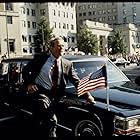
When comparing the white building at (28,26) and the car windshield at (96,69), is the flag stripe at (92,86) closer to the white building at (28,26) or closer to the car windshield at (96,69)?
the car windshield at (96,69)

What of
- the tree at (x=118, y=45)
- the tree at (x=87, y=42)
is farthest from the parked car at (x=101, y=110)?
the tree at (x=118, y=45)

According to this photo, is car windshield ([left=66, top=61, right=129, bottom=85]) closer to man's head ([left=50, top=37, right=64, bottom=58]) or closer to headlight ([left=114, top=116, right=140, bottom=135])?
man's head ([left=50, top=37, right=64, bottom=58])

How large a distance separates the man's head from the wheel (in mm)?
889

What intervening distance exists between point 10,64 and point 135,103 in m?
4.18

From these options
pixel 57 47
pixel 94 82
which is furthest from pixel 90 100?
pixel 57 47

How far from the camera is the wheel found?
455 cm

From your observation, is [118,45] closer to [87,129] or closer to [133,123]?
[87,129]

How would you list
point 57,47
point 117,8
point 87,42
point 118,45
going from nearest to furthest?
1. point 57,47
2. point 117,8
3. point 87,42
4. point 118,45

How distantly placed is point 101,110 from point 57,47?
96 cm

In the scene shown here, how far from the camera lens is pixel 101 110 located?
4551 mm

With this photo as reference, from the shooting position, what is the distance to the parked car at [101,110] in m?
4.41

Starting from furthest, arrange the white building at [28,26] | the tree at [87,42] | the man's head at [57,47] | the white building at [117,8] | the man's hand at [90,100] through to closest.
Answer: the white building at [28,26], the tree at [87,42], the man's head at [57,47], the man's hand at [90,100], the white building at [117,8]

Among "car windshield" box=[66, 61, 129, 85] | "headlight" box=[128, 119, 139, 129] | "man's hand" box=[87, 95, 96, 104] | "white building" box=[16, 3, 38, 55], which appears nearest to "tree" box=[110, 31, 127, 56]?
"white building" box=[16, 3, 38, 55]

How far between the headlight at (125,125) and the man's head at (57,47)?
1105 millimetres
